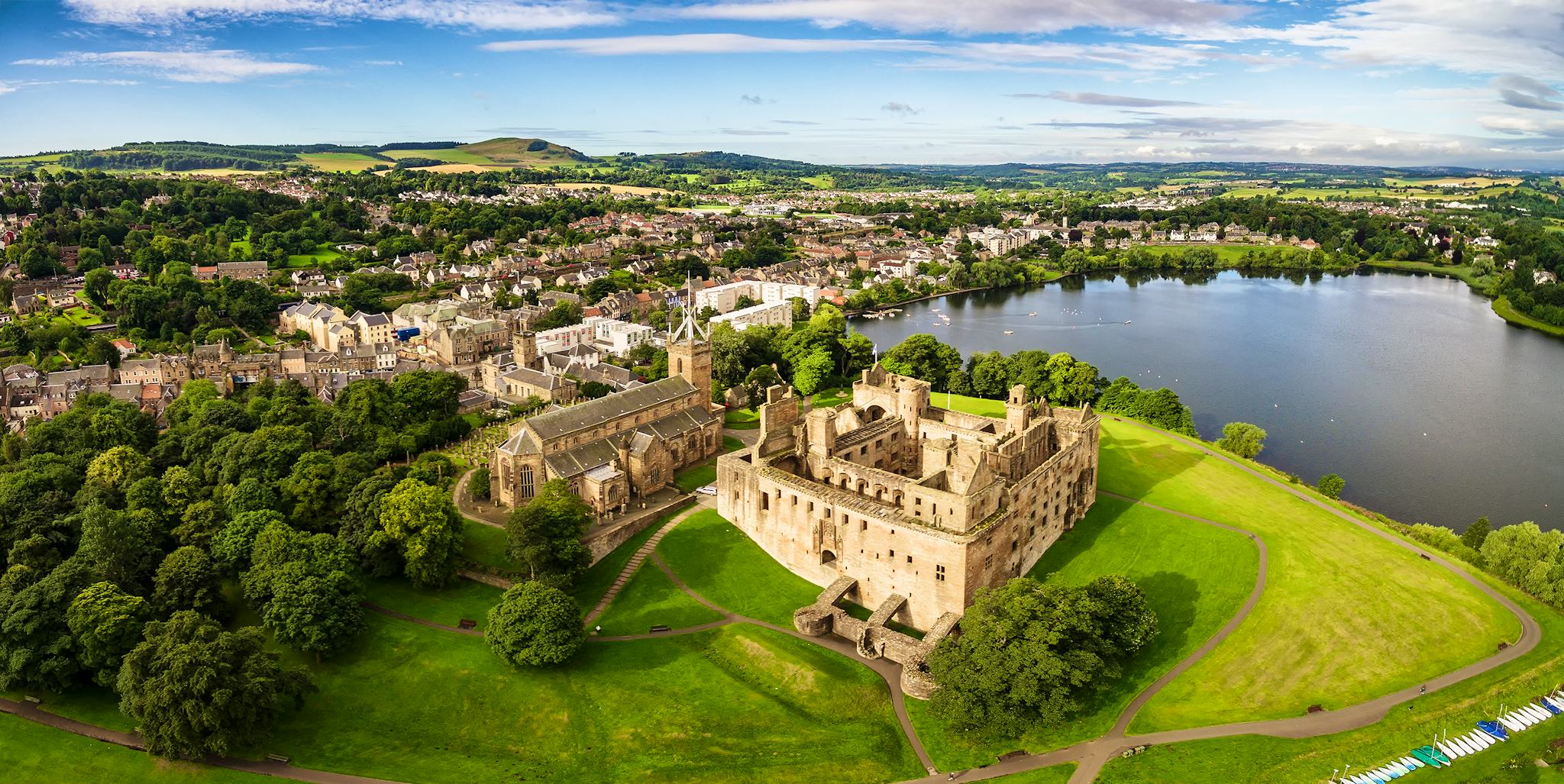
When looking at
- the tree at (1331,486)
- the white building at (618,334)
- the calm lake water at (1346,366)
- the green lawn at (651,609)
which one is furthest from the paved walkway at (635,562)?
the white building at (618,334)

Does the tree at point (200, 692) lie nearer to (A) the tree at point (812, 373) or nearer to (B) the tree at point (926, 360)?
(A) the tree at point (812, 373)

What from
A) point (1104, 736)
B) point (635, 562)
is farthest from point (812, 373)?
point (1104, 736)

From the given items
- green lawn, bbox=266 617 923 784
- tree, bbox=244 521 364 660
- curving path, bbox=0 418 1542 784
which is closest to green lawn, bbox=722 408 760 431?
curving path, bbox=0 418 1542 784

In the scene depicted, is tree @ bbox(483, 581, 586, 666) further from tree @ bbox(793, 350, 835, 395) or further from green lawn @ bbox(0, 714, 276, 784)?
tree @ bbox(793, 350, 835, 395)

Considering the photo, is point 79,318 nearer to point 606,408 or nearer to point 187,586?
point 606,408

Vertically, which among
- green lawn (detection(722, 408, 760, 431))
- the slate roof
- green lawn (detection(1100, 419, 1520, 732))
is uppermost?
the slate roof
